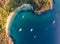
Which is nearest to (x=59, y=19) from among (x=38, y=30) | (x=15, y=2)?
(x=38, y=30)

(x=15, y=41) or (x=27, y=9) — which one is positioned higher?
(x=27, y=9)

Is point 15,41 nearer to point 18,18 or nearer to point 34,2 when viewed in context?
point 18,18

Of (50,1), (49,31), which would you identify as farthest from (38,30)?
(50,1)

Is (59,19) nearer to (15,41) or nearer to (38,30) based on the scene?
(38,30)

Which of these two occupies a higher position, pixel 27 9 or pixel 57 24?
pixel 27 9

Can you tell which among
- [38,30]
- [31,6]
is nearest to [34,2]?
[31,6]

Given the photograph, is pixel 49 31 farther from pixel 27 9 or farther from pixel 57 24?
pixel 27 9
